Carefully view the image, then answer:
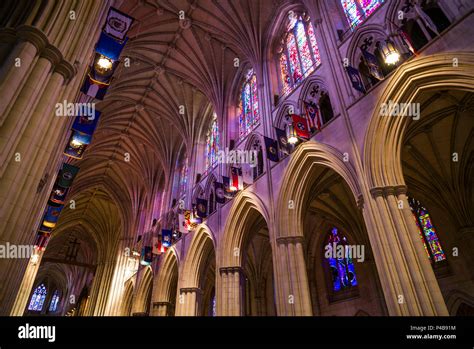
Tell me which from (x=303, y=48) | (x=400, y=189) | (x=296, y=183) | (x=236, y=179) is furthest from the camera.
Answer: (x=236, y=179)

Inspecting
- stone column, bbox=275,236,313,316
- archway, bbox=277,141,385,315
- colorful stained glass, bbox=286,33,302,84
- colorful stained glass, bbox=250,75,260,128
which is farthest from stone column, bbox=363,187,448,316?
colorful stained glass, bbox=250,75,260,128

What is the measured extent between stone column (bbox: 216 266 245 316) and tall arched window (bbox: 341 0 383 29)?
9.66m

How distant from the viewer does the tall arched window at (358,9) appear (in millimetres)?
8892

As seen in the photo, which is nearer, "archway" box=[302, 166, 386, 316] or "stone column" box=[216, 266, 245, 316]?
"stone column" box=[216, 266, 245, 316]

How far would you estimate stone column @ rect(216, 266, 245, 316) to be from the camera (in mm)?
10633

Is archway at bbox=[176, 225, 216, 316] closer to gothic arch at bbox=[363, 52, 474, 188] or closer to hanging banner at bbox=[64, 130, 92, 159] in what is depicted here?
hanging banner at bbox=[64, 130, 92, 159]

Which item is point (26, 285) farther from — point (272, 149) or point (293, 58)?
point (293, 58)

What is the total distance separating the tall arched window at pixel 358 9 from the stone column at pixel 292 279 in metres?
7.13

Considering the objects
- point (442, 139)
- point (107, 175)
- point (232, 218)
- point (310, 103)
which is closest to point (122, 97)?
point (107, 175)

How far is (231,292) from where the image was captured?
10961 millimetres

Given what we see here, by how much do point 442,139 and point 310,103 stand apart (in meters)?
5.00

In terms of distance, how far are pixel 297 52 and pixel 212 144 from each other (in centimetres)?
741

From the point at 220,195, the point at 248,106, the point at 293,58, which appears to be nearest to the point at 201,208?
the point at 220,195
